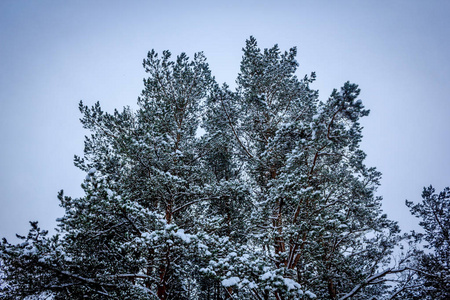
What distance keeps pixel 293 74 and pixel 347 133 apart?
496 centimetres

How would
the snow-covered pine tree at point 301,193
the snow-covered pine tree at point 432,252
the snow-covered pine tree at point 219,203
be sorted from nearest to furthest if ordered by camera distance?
1. the snow-covered pine tree at point 219,203
2. the snow-covered pine tree at point 301,193
3. the snow-covered pine tree at point 432,252

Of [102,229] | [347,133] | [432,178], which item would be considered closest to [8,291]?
[102,229]

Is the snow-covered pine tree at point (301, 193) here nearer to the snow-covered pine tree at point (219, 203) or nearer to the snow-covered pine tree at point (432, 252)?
the snow-covered pine tree at point (219, 203)

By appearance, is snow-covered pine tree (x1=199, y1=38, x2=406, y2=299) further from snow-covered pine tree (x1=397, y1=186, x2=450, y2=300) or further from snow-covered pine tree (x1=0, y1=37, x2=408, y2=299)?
snow-covered pine tree (x1=397, y1=186, x2=450, y2=300)

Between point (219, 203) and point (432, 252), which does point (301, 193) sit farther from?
point (432, 252)

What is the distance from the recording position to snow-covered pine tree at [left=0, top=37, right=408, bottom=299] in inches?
165

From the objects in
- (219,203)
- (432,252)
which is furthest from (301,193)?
(432,252)

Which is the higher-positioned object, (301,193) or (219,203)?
(219,203)

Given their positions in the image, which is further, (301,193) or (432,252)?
(432,252)

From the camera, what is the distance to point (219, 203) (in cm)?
883

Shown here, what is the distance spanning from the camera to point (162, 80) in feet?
30.3

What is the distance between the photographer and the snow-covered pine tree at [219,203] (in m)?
4.19

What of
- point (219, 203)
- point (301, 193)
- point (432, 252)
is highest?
point (219, 203)

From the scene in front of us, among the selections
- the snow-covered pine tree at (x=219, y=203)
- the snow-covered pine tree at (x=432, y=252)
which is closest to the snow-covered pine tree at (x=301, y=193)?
the snow-covered pine tree at (x=219, y=203)
